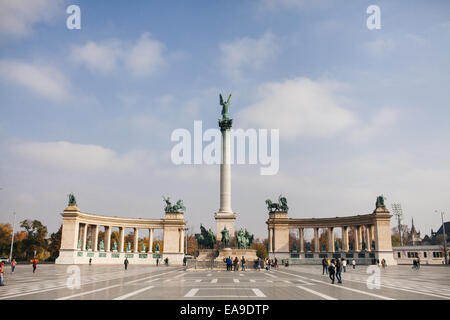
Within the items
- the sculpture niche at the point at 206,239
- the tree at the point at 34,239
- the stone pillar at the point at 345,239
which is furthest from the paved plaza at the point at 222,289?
the tree at the point at 34,239

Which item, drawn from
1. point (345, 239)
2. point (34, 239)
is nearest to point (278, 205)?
point (345, 239)

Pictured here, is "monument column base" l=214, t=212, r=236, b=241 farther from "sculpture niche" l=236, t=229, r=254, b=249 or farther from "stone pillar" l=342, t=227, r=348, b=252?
"stone pillar" l=342, t=227, r=348, b=252

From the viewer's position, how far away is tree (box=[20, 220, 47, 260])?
3713 inches

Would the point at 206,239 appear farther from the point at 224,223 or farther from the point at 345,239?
the point at 345,239

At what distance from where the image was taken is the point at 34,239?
95625mm

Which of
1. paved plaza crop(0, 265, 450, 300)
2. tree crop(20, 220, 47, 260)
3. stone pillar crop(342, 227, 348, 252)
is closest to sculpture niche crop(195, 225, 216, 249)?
stone pillar crop(342, 227, 348, 252)

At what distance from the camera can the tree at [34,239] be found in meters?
94.3

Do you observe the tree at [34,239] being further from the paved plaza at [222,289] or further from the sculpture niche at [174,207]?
the paved plaza at [222,289]
